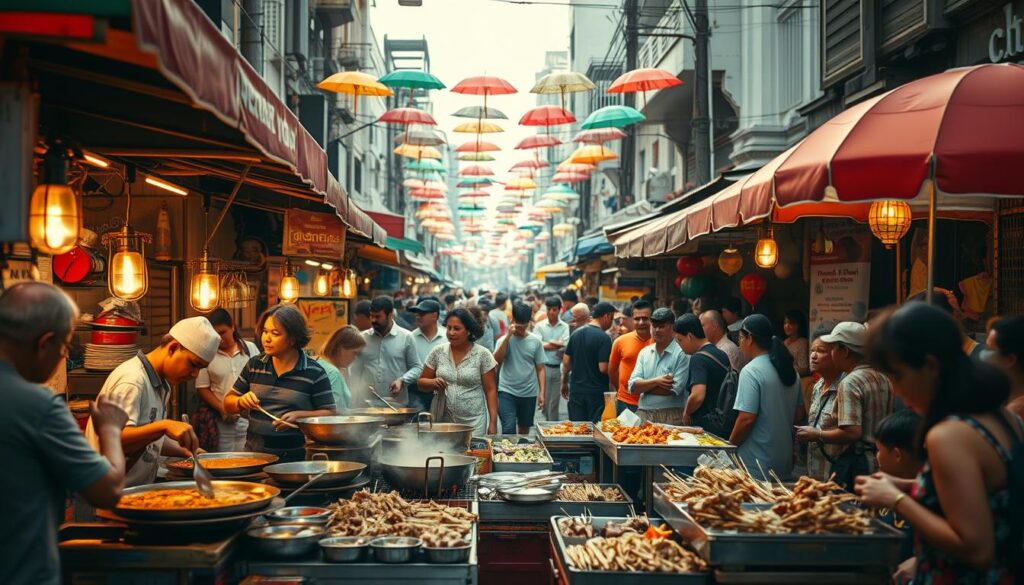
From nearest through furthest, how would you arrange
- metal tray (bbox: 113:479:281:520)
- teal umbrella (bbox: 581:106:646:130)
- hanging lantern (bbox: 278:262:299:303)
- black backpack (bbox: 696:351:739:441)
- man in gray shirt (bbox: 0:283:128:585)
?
man in gray shirt (bbox: 0:283:128:585) < metal tray (bbox: 113:479:281:520) < black backpack (bbox: 696:351:739:441) < hanging lantern (bbox: 278:262:299:303) < teal umbrella (bbox: 581:106:646:130)

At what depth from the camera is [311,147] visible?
19.8ft

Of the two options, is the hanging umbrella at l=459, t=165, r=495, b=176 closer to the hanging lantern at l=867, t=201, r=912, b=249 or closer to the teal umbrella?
the teal umbrella

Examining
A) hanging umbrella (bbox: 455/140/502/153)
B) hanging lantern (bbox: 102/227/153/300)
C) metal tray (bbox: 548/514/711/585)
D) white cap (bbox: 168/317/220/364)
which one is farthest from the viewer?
hanging umbrella (bbox: 455/140/502/153)

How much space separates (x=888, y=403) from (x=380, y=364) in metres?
6.04

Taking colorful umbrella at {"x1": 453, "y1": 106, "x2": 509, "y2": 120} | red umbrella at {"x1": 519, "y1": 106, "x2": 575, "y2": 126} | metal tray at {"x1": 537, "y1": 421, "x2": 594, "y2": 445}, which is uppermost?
colorful umbrella at {"x1": 453, "y1": 106, "x2": 509, "y2": 120}

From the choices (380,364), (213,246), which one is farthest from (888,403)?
(213,246)

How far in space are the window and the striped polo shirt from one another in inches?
550

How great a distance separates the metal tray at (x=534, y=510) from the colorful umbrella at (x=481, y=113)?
18.7 metres

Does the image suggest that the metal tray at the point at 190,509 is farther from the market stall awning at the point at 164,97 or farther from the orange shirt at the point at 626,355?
the orange shirt at the point at 626,355

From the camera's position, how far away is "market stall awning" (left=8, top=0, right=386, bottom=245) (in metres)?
3.04

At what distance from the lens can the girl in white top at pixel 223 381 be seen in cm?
808

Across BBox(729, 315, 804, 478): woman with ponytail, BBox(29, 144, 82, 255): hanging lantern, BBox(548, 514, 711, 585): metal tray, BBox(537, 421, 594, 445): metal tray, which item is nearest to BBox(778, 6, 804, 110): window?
BBox(537, 421, 594, 445): metal tray

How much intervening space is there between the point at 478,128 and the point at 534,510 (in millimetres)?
19740

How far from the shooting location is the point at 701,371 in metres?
8.69
